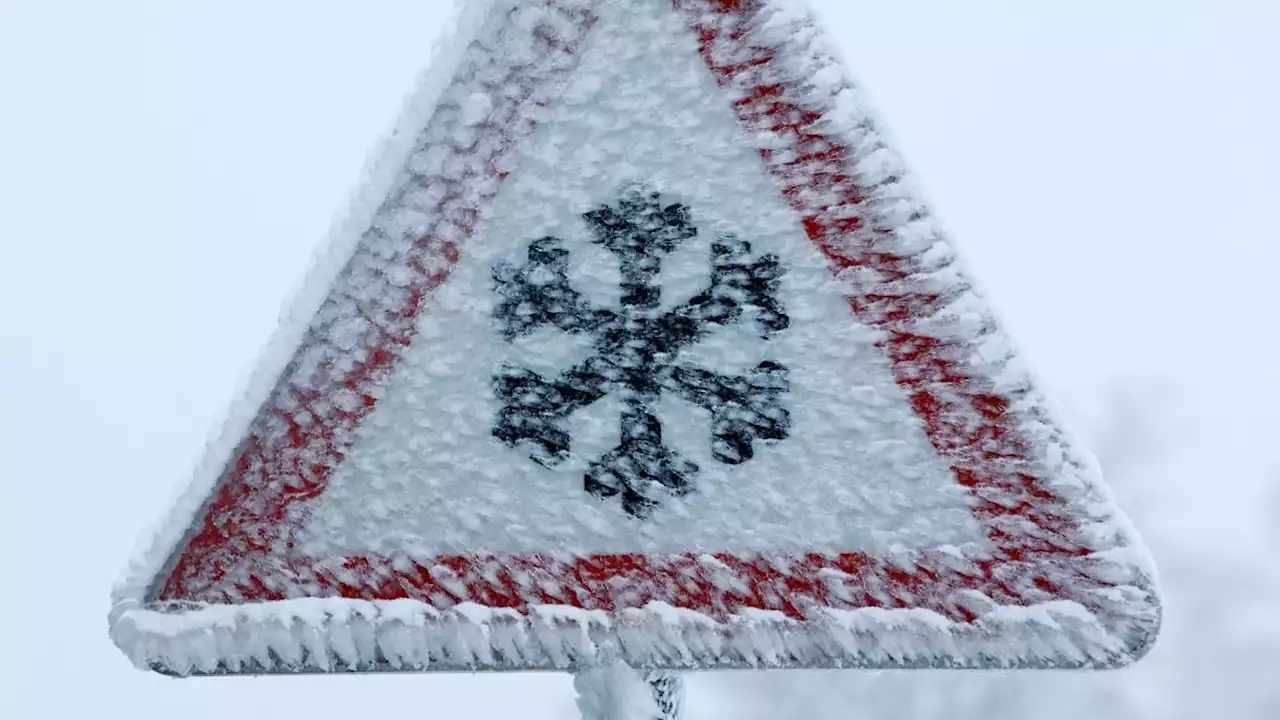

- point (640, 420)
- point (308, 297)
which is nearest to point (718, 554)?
point (640, 420)

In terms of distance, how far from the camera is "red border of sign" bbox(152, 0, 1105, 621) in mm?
859

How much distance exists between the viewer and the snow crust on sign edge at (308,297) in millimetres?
917

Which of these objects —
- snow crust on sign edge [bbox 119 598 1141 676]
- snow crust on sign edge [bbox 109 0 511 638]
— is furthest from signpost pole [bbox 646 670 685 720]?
snow crust on sign edge [bbox 109 0 511 638]

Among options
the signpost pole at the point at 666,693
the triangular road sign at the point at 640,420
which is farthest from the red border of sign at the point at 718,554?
the signpost pole at the point at 666,693

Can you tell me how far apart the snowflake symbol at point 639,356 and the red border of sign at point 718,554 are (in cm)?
7

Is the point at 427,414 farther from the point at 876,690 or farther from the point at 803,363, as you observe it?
the point at 876,690

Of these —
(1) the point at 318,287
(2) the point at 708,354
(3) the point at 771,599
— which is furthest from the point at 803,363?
(1) the point at 318,287

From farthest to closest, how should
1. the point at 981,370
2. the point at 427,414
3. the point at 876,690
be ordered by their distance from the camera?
the point at 876,690 < the point at 427,414 < the point at 981,370

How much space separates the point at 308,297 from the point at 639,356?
32cm

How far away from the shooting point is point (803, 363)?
0.89 m

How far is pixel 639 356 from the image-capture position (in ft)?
3.01

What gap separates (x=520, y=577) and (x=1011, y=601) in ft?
1.47

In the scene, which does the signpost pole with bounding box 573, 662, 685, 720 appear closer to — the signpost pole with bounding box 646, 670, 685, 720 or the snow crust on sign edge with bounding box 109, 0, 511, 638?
the signpost pole with bounding box 646, 670, 685, 720

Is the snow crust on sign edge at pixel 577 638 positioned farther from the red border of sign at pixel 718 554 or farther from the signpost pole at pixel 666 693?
the signpost pole at pixel 666 693
